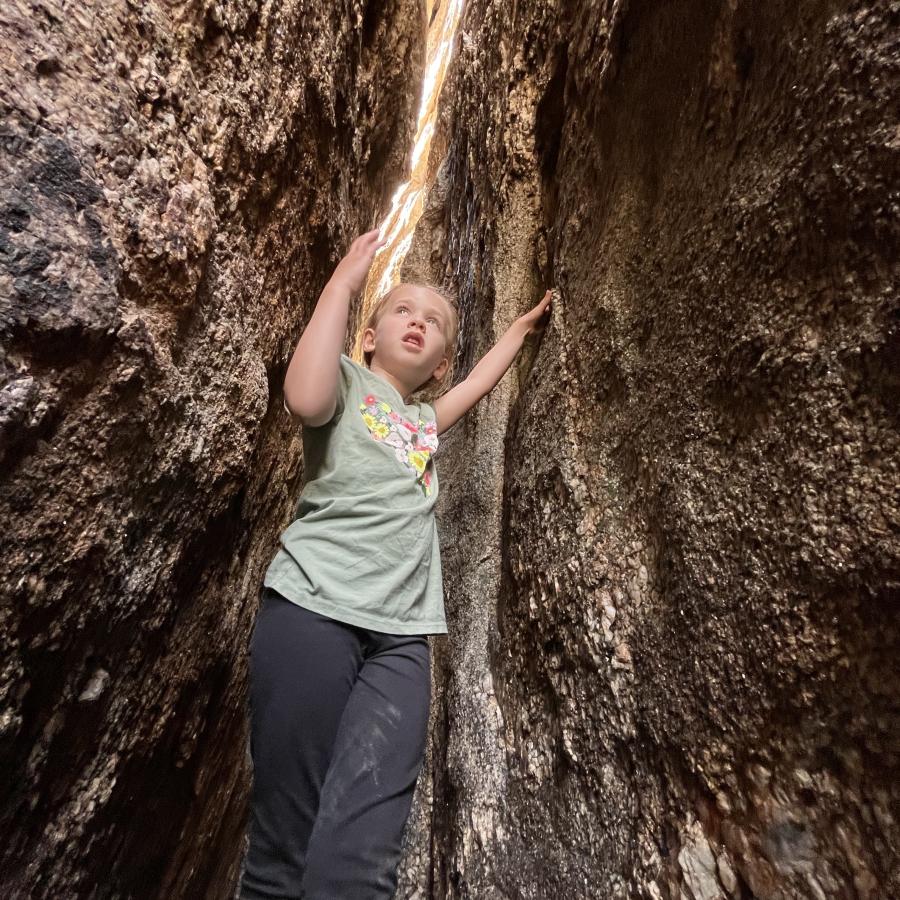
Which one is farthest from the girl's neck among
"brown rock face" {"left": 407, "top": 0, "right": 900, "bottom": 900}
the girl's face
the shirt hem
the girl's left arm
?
the shirt hem

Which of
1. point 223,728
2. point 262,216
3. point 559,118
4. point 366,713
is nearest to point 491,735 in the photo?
point 366,713

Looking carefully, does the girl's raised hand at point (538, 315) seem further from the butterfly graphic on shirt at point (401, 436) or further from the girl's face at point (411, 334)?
the butterfly graphic on shirt at point (401, 436)

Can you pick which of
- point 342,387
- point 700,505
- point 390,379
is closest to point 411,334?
point 390,379

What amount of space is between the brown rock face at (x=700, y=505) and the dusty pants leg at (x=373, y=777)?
13.6 inches

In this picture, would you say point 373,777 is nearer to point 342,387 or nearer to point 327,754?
point 327,754

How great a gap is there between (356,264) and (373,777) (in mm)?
1052

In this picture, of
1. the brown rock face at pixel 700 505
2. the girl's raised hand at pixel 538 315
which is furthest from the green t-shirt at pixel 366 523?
the girl's raised hand at pixel 538 315

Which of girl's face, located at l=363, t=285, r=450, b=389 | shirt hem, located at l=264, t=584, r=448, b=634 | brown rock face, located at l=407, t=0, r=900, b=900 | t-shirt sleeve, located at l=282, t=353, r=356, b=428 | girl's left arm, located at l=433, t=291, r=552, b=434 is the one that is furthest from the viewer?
girl's left arm, located at l=433, t=291, r=552, b=434

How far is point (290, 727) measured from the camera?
114cm

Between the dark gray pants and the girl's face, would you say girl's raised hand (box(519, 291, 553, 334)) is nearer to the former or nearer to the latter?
the girl's face

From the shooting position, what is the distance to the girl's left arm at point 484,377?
69.1 inches

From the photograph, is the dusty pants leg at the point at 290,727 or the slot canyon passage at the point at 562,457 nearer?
the slot canyon passage at the point at 562,457

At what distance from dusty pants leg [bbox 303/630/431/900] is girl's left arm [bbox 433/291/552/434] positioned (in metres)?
0.67

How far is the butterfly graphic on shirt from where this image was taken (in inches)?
58.1
